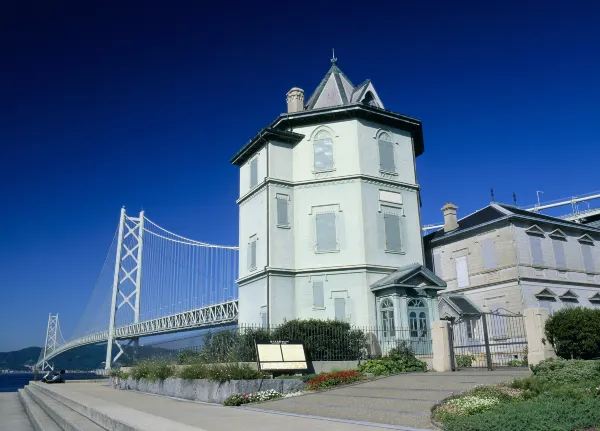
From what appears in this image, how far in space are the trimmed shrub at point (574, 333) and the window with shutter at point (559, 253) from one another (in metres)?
13.6

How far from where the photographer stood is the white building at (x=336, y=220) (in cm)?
2427

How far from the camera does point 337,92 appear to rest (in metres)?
29.6

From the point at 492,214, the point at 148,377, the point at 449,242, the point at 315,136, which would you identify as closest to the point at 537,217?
the point at 492,214

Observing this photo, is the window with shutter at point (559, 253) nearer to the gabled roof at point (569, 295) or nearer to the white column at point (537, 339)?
the gabled roof at point (569, 295)

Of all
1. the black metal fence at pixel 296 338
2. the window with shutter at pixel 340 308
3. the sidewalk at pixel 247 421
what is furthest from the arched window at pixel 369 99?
the sidewalk at pixel 247 421

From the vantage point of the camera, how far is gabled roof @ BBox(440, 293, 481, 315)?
29750 mm

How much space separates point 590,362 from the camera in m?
12.4

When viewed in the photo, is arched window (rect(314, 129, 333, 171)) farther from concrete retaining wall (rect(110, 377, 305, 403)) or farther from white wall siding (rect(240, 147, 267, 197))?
concrete retaining wall (rect(110, 377, 305, 403))

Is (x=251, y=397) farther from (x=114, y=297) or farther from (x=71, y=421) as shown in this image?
(x=114, y=297)

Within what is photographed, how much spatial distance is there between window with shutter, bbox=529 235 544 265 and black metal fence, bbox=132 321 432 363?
38.0 ft

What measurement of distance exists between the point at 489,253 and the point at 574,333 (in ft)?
46.4

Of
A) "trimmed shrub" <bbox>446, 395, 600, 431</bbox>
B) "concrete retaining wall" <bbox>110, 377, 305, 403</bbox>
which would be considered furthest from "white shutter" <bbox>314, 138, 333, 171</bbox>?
"trimmed shrub" <bbox>446, 395, 600, 431</bbox>

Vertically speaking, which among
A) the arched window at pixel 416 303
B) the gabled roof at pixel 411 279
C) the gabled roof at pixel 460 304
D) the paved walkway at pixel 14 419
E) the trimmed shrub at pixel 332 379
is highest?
the gabled roof at pixel 411 279

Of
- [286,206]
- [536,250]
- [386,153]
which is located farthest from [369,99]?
[536,250]
